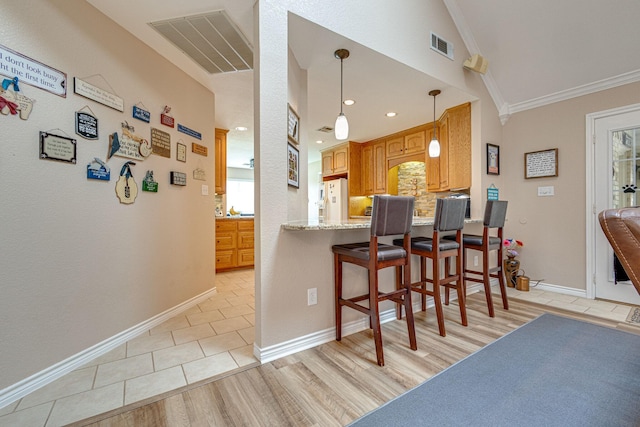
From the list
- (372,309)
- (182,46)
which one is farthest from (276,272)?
(182,46)

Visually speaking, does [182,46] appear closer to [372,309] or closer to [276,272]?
[276,272]

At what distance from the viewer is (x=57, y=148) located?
1698 mm

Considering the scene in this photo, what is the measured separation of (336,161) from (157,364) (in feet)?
15.7

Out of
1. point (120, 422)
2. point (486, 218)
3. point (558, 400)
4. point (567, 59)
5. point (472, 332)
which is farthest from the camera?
point (567, 59)

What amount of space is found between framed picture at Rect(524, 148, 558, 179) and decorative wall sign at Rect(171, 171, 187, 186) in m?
4.12

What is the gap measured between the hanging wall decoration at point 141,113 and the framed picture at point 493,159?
3.78 meters

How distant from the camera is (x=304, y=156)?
2791mm

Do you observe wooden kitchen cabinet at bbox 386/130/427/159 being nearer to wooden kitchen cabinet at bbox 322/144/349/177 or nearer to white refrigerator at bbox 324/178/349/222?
wooden kitchen cabinet at bbox 322/144/349/177

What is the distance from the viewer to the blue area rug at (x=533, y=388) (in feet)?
4.38

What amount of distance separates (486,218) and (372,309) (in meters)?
1.62

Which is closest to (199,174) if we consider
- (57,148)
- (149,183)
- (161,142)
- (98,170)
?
(161,142)

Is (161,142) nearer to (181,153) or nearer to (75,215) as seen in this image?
(181,153)

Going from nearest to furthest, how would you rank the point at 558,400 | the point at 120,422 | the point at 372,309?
the point at 120,422 < the point at 558,400 < the point at 372,309

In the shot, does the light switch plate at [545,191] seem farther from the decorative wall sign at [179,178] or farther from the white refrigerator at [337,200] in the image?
the decorative wall sign at [179,178]
